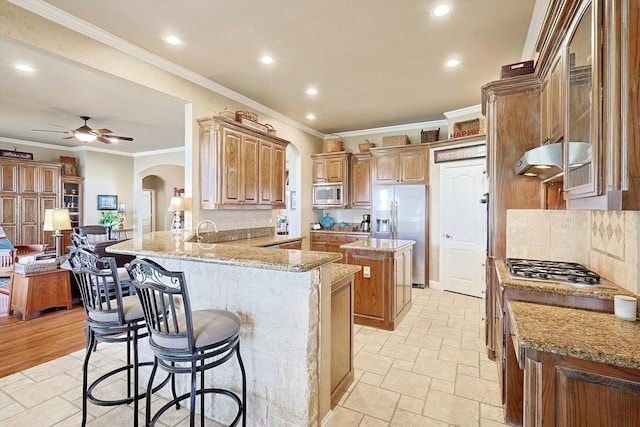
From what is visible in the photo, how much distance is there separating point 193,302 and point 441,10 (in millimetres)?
2988

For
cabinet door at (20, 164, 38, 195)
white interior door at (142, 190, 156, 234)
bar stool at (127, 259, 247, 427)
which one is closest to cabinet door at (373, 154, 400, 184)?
bar stool at (127, 259, 247, 427)

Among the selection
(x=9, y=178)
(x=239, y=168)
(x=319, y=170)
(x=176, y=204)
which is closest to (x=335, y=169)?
(x=319, y=170)

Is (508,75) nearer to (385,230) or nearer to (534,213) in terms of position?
(534,213)

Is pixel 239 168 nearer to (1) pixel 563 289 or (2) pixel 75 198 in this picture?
(1) pixel 563 289

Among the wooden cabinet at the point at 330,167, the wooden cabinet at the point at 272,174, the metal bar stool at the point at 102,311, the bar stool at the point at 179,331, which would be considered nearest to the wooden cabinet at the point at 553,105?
the bar stool at the point at 179,331

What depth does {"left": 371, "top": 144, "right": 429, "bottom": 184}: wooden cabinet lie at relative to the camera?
206 inches

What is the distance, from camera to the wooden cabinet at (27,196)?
6402 millimetres

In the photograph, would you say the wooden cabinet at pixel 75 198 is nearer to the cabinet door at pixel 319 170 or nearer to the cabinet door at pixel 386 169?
the cabinet door at pixel 319 170

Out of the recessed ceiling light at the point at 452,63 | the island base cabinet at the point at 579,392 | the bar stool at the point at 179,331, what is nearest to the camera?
the island base cabinet at the point at 579,392

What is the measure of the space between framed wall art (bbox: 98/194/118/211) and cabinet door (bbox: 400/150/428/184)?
7598 mm

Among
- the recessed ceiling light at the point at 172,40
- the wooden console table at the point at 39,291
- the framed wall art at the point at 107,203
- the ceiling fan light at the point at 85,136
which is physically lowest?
the wooden console table at the point at 39,291

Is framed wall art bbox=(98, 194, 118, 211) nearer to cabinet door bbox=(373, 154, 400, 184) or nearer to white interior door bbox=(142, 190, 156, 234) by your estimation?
white interior door bbox=(142, 190, 156, 234)

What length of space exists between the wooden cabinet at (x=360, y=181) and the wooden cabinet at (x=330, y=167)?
161 millimetres

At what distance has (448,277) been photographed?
497cm
